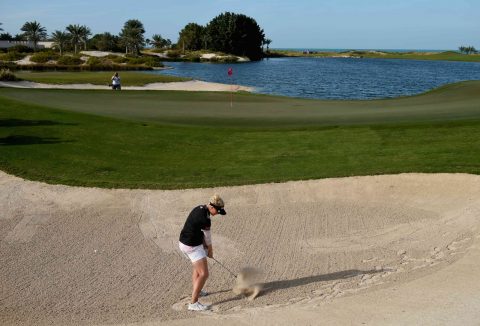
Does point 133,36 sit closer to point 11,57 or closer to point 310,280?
point 11,57

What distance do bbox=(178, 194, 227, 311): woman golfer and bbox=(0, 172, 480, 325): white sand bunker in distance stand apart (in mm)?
481

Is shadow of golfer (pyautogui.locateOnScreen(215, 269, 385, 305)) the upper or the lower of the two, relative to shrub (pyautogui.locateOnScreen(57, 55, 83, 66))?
lower

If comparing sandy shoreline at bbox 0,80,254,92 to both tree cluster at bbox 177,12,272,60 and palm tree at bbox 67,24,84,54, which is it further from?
tree cluster at bbox 177,12,272,60

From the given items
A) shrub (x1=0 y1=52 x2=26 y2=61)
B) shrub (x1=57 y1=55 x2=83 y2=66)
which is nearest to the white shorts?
shrub (x1=57 y1=55 x2=83 y2=66)

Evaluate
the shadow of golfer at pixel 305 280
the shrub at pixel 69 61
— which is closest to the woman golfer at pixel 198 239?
the shadow of golfer at pixel 305 280

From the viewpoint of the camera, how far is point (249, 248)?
13180 mm

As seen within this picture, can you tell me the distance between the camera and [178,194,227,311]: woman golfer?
9.99m

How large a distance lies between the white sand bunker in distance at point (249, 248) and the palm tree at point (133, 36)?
130m

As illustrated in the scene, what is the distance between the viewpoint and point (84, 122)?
82.2 feet

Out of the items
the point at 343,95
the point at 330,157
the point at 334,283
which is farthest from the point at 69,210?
the point at 343,95

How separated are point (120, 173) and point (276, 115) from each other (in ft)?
46.3

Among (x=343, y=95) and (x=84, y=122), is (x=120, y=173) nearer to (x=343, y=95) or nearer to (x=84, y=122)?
(x=84, y=122)

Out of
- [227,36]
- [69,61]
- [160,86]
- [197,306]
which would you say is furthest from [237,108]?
[227,36]

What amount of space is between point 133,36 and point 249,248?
13544 cm
